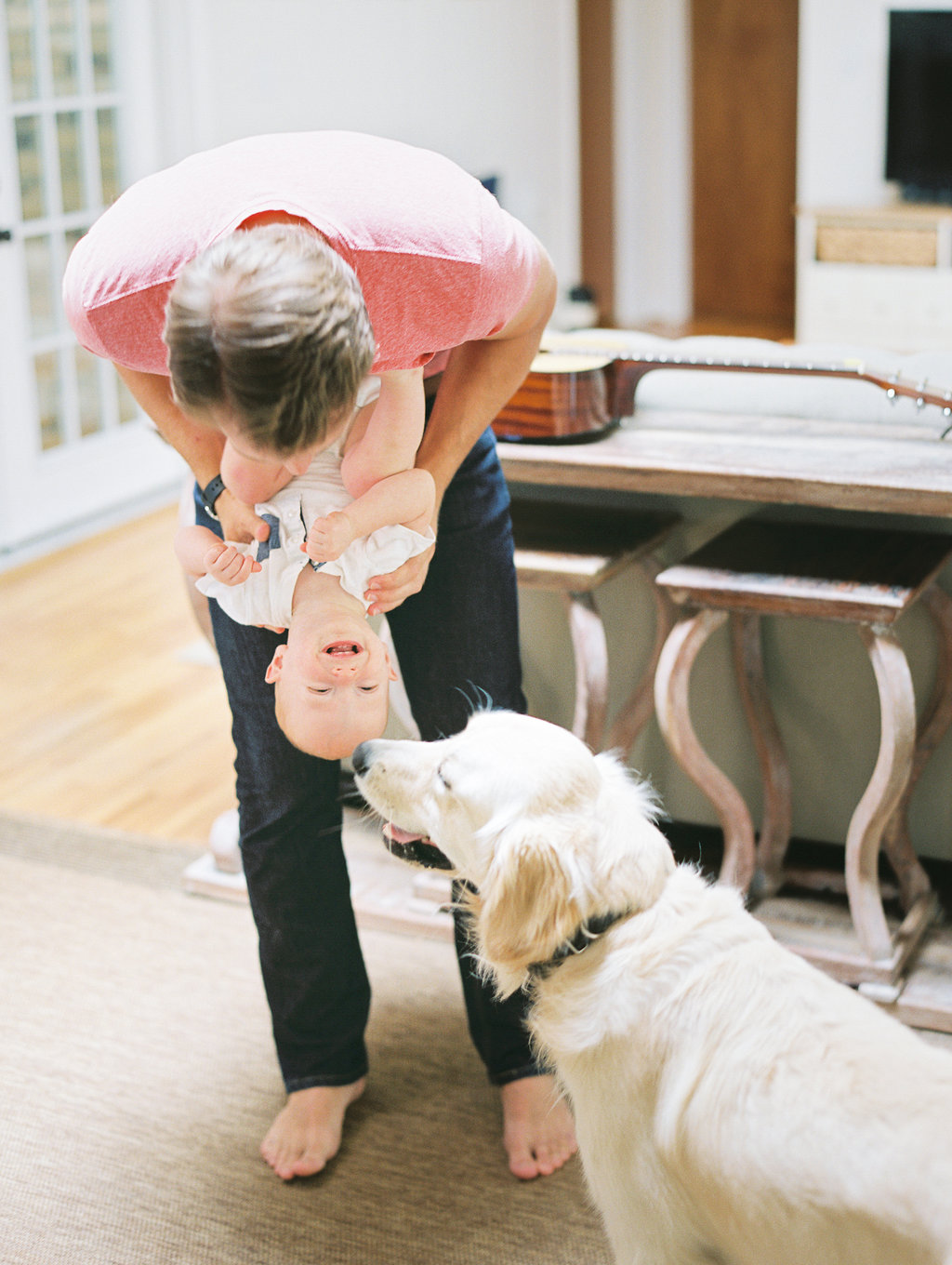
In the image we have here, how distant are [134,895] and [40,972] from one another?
0.25 m

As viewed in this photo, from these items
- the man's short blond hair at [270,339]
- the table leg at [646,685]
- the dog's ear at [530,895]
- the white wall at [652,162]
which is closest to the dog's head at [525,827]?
the dog's ear at [530,895]

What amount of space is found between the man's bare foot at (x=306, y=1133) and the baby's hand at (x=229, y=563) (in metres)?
0.72

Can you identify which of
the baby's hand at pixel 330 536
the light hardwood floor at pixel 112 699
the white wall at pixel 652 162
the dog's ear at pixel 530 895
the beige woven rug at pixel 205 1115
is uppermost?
the white wall at pixel 652 162

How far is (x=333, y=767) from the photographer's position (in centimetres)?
162

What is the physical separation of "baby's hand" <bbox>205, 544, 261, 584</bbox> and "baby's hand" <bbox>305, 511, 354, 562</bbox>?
8 centimetres

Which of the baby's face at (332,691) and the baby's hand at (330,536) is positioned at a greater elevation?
the baby's hand at (330,536)

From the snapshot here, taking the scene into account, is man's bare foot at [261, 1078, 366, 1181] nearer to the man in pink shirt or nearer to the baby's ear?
the man in pink shirt

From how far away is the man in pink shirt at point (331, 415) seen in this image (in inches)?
41.3

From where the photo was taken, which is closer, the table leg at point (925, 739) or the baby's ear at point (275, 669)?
the baby's ear at point (275, 669)

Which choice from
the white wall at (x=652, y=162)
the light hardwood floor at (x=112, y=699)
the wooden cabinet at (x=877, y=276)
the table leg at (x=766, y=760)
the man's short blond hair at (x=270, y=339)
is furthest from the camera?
the white wall at (x=652, y=162)

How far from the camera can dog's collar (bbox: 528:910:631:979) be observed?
4.12 feet

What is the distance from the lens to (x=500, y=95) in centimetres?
623

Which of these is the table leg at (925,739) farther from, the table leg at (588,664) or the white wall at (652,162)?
the white wall at (652,162)

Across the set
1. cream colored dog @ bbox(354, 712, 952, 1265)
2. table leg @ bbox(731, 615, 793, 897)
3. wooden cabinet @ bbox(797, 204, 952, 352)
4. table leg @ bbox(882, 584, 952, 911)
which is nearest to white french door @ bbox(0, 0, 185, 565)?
table leg @ bbox(731, 615, 793, 897)
